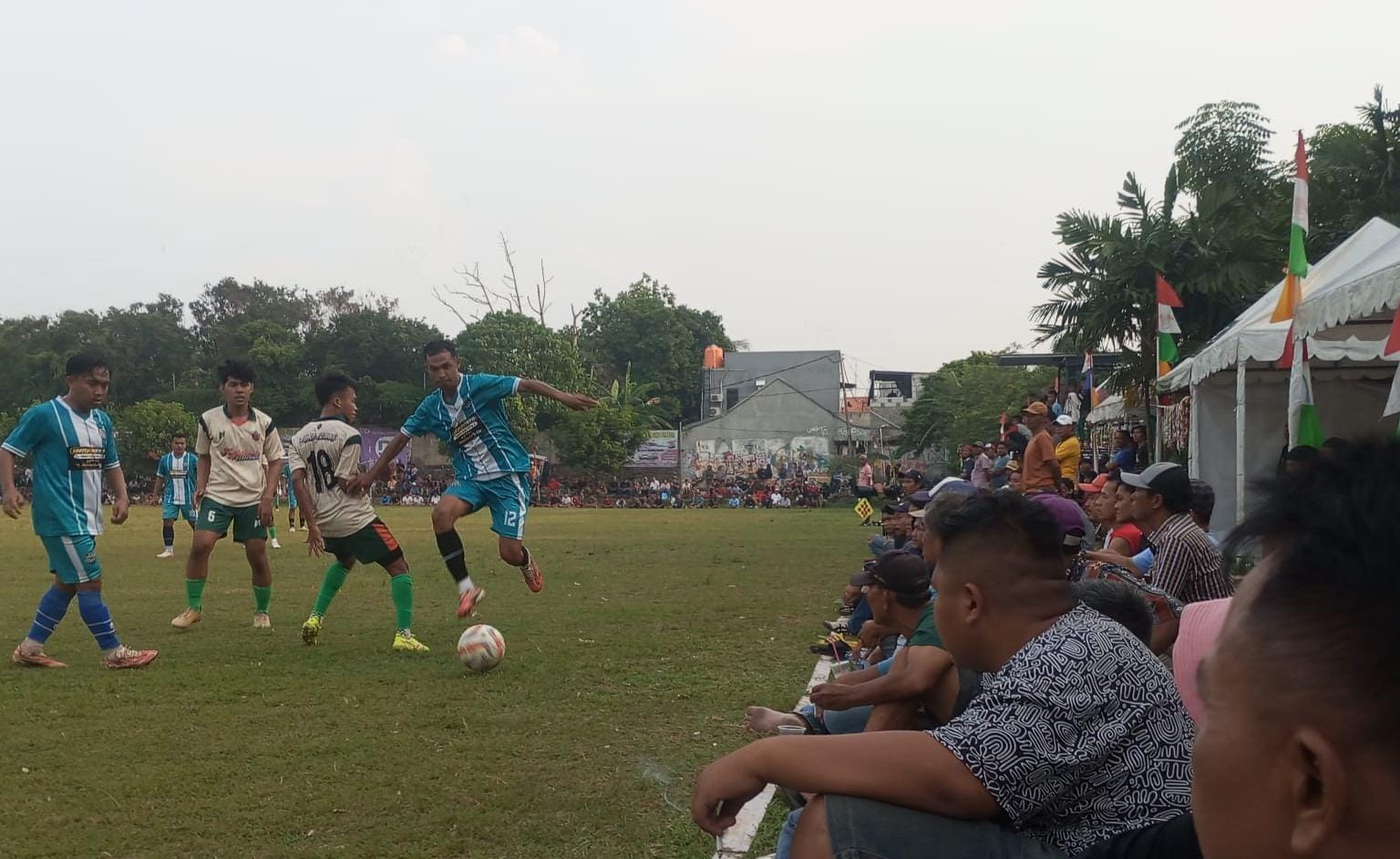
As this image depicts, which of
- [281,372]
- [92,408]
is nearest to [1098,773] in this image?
[92,408]

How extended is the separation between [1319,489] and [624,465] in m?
53.3

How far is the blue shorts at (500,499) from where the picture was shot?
27.8 ft

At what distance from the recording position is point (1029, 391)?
35.4 m

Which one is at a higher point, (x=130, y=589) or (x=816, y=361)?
(x=816, y=361)

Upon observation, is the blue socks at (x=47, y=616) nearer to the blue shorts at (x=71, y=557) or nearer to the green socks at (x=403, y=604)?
the blue shorts at (x=71, y=557)

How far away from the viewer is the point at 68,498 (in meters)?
7.35

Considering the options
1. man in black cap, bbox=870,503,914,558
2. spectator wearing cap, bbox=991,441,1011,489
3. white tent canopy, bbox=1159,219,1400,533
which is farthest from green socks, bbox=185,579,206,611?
spectator wearing cap, bbox=991,441,1011,489

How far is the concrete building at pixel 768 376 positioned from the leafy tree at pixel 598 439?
12360mm

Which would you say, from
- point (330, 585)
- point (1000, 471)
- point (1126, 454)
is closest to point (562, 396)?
point (330, 585)

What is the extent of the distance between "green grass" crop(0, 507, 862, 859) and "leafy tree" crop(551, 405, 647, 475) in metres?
39.5

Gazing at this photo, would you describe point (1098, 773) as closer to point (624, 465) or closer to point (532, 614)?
point (532, 614)

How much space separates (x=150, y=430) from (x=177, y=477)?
112 ft

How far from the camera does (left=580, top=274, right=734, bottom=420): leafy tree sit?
72625mm

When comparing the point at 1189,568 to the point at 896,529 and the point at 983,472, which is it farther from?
the point at 983,472
